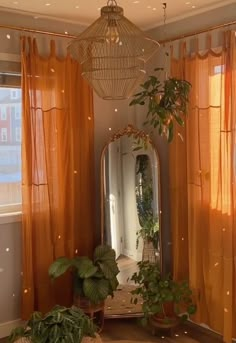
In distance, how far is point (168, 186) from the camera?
3.66 meters

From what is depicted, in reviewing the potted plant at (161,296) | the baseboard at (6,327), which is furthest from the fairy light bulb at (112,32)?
the baseboard at (6,327)

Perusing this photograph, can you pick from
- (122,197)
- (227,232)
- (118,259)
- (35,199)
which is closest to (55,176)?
(35,199)

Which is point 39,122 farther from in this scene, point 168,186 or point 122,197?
point 168,186

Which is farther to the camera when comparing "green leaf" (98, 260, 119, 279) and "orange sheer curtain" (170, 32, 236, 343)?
A: "green leaf" (98, 260, 119, 279)

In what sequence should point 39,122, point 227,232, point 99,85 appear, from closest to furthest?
point 99,85
point 227,232
point 39,122

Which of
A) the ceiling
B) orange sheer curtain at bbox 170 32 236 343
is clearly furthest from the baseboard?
the ceiling

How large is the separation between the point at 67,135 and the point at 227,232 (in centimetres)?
146

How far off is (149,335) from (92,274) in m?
0.69

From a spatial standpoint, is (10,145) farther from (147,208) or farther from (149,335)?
(149,335)

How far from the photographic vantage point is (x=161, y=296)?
327 centimetres

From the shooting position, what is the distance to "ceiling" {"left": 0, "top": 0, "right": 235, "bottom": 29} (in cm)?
298

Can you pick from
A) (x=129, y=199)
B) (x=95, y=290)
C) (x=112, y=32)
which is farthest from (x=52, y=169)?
(x=112, y=32)

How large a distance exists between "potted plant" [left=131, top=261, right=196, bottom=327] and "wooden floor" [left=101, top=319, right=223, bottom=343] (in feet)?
0.33

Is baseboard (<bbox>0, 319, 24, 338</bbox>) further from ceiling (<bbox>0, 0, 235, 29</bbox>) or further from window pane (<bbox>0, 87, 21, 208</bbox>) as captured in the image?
ceiling (<bbox>0, 0, 235, 29</bbox>)
